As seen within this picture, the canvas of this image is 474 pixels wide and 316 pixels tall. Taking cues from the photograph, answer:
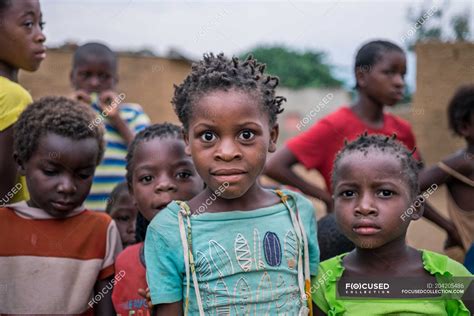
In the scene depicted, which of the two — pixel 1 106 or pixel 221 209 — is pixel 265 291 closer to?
pixel 221 209

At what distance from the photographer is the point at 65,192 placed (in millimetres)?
2684

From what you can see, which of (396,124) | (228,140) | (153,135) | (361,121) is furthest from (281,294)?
(396,124)

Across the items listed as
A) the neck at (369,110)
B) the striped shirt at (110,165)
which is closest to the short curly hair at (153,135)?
the striped shirt at (110,165)

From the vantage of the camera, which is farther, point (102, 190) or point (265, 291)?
point (102, 190)

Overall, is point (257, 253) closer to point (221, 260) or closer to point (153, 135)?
point (221, 260)

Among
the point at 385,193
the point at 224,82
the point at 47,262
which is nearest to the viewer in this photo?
the point at 224,82

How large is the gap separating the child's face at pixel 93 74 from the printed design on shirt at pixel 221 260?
8.74 feet

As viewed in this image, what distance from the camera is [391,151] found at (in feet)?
8.25

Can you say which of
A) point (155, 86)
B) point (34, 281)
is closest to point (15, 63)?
point (34, 281)

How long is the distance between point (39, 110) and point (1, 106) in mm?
241

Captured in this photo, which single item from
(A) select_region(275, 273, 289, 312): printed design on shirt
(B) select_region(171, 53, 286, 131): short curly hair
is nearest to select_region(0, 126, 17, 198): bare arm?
(B) select_region(171, 53, 286, 131): short curly hair

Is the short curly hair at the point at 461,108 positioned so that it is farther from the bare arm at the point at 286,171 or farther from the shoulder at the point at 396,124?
the bare arm at the point at 286,171

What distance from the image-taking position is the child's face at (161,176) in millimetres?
2666

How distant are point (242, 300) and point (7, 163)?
4.83ft
